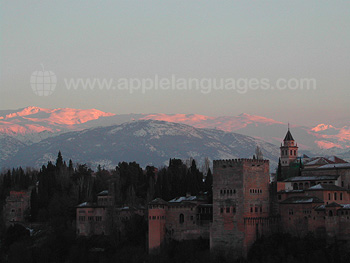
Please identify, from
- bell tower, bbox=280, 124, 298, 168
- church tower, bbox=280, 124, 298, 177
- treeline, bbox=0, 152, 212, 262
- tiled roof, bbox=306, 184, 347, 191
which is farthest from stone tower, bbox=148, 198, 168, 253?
bell tower, bbox=280, 124, 298, 168

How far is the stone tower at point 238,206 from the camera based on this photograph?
64688 mm

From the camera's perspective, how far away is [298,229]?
6316cm

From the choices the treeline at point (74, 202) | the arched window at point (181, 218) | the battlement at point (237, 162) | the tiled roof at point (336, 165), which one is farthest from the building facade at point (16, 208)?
the tiled roof at point (336, 165)

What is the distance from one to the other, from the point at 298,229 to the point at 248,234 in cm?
436

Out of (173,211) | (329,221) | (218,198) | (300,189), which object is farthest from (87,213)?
(329,221)

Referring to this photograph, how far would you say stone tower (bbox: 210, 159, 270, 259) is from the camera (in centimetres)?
6469

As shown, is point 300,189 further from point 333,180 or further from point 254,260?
point 254,260

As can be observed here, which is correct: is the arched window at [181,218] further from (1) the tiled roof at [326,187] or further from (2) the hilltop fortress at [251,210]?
(1) the tiled roof at [326,187]

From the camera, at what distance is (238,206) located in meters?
65.3

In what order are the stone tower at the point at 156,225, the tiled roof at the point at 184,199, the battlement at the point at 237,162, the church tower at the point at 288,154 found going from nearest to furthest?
1. the battlement at the point at 237,162
2. the stone tower at the point at 156,225
3. the tiled roof at the point at 184,199
4. the church tower at the point at 288,154

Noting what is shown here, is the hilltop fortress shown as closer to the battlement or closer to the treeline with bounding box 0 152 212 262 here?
the battlement

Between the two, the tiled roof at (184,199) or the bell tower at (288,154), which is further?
the bell tower at (288,154)

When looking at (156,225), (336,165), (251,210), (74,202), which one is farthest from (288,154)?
(156,225)

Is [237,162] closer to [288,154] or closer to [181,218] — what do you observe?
[181,218]
